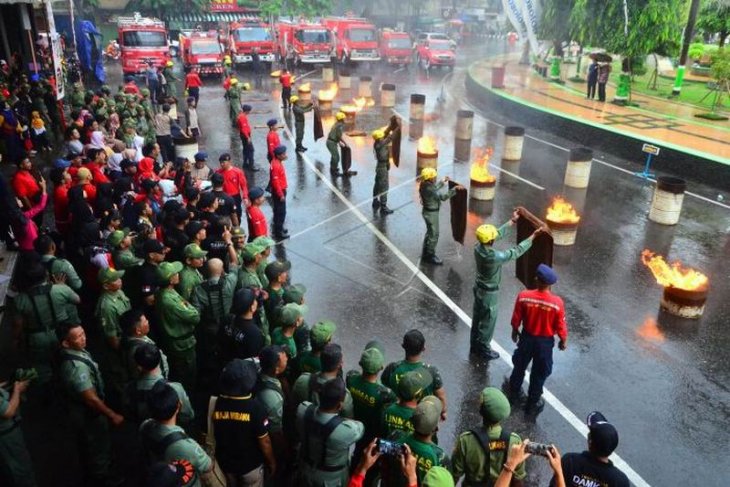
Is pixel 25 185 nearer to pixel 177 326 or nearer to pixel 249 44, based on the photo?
pixel 177 326

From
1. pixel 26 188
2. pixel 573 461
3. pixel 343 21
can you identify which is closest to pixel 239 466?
pixel 573 461

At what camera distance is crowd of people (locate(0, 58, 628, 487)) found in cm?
387

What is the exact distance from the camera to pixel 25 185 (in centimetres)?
900

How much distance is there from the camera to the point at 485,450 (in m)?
3.94

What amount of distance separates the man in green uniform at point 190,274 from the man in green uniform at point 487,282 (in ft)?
10.5

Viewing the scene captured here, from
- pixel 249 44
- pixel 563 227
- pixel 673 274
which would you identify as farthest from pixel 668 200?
pixel 249 44

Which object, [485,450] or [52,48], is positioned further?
[52,48]

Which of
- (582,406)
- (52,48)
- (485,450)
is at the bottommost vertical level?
(582,406)

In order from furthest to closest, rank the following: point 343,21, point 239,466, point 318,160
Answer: point 343,21, point 318,160, point 239,466

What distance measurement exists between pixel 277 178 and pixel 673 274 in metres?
6.65

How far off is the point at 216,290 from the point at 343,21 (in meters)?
33.7

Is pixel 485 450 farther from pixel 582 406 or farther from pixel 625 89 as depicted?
pixel 625 89

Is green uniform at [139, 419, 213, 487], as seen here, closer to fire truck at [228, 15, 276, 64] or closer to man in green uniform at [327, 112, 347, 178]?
man in green uniform at [327, 112, 347, 178]

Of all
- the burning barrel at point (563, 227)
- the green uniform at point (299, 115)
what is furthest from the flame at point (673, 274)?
the green uniform at point (299, 115)
